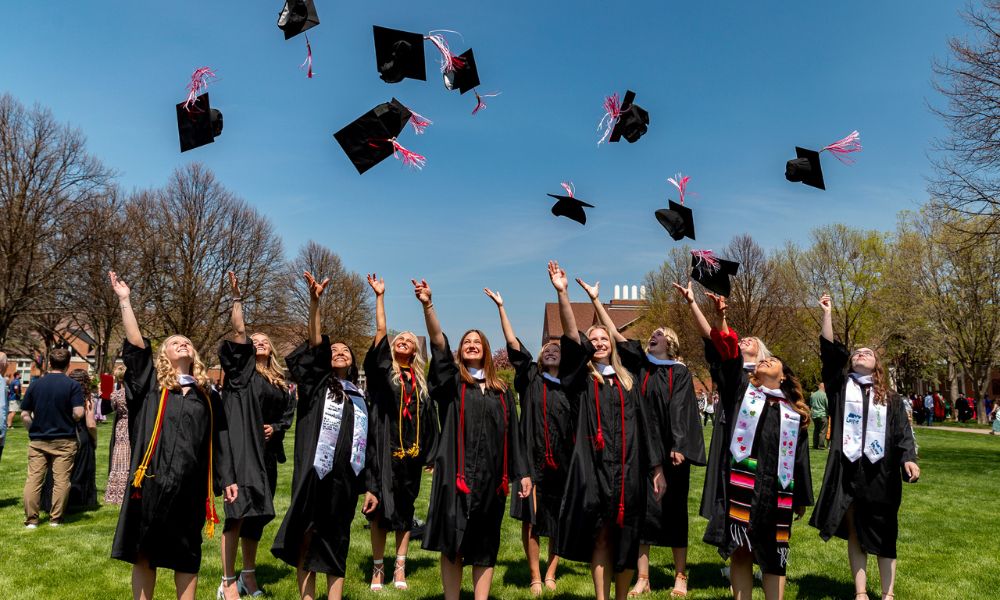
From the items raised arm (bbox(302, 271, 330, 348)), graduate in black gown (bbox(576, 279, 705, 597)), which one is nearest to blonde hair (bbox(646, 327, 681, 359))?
graduate in black gown (bbox(576, 279, 705, 597))

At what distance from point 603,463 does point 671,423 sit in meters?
0.88

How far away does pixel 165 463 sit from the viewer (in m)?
4.29

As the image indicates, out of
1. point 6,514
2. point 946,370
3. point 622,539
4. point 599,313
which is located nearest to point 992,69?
point 599,313

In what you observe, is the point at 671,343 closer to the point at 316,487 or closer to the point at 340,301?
the point at 316,487

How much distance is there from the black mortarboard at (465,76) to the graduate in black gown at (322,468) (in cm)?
165

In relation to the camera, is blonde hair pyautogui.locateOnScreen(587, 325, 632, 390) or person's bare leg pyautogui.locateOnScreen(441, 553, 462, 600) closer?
person's bare leg pyautogui.locateOnScreen(441, 553, 462, 600)

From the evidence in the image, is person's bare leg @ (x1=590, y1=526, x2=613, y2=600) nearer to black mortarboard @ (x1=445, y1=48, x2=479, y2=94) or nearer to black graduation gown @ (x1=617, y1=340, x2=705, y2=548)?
black graduation gown @ (x1=617, y1=340, x2=705, y2=548)

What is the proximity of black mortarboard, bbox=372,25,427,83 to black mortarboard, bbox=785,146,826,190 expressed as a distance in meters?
3.20

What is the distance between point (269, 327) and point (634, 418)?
111 ft

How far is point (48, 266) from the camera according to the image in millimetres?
29250

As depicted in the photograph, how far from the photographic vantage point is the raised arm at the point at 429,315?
15.7ft

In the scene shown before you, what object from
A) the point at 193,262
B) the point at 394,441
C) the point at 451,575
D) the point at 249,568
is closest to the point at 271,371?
the point at 394,441

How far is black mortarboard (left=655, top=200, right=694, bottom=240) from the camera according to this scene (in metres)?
6.27

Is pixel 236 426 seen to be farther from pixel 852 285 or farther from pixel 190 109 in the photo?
pixel 852 285
